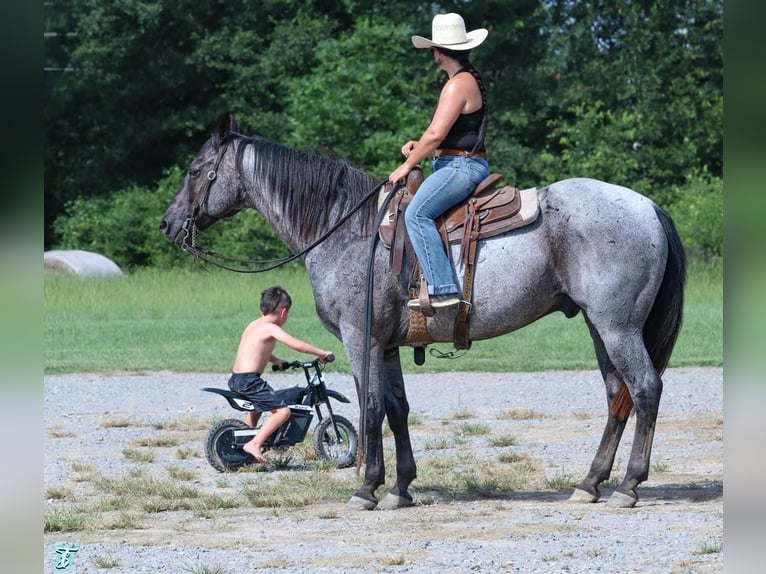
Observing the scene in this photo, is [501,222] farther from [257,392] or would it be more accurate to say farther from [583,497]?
[257,392]

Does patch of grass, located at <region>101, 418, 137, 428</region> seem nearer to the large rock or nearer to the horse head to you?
the horse head

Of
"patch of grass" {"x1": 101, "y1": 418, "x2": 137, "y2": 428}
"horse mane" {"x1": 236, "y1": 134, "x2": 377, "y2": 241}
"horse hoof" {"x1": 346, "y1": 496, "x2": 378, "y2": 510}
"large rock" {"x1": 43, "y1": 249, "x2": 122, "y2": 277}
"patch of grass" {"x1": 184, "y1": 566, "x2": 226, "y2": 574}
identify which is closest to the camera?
"patch of grass" {"x1": 184, "y1": 566, "x2": 226, "y2": 574}

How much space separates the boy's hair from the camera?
7.71m

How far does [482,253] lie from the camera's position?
6.07 meters

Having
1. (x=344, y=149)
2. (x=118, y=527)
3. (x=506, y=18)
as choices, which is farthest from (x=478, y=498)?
(x=506, y=18)

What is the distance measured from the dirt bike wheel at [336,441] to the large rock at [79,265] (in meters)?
15.5

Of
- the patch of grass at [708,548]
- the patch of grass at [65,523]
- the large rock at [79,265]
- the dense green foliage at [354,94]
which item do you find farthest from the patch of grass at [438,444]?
the dense green foliage at [354,94]

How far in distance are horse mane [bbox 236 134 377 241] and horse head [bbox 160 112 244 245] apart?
0.64ft

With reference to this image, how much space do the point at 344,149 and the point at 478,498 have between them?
19.8 m

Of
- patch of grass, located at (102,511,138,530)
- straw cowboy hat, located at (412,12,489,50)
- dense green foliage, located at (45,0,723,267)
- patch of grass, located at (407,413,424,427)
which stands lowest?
patch of grass, located at (102,511,138,530)

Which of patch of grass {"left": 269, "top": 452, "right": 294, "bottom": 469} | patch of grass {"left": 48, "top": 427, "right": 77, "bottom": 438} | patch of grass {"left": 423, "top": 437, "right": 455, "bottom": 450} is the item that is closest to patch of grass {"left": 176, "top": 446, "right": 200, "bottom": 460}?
patch of grass {"left": 269, "top": 452, "right": 294, "bottom": 469}

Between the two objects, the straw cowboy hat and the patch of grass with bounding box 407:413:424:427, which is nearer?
the straw cowboy hat

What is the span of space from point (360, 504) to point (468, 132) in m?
2.06
